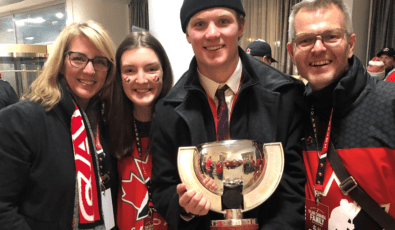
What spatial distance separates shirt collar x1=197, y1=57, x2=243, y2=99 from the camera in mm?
1398

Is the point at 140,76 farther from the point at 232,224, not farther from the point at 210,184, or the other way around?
the point at 232,224

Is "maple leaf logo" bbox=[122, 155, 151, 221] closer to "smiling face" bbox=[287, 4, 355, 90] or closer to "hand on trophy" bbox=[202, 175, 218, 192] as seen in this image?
"hand on trophy" bbox=[202, 175, 218, 192]

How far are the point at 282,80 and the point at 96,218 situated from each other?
1249 millimetres

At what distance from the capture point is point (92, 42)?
162cm

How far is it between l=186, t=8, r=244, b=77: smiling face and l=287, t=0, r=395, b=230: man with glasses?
1.03 feet

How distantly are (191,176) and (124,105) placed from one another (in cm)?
82

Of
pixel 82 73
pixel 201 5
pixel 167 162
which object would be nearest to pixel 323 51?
pixel 201 5

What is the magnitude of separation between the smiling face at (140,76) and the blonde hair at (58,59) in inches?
3.8

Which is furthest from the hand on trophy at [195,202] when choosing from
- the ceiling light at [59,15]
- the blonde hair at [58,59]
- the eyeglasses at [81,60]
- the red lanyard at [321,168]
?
the ceiling light at [59,15]

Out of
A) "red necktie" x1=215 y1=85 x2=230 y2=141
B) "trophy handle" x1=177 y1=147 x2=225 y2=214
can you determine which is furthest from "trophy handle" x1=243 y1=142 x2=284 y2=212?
"red necktie" x1=215 y1=85 x2=230 y2=141

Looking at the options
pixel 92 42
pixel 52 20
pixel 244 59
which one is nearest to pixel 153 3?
pixel 92 42

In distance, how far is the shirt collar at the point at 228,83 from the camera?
1398mm

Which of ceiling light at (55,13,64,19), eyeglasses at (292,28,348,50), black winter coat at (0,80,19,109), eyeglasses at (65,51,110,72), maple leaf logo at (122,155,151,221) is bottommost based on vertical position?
maple leaf logo at (122,155,151,221)

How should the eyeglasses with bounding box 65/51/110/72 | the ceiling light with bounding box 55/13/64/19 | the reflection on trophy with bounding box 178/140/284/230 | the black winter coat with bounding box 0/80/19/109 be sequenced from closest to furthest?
the reflection on trophy with bounding box 178/140/284/230, the eyeglasses with bounding box 65/51/110/72, the black winter coat with bounding box 0/80/19/109, the ceiling light with bounding box 55/13/64/19
